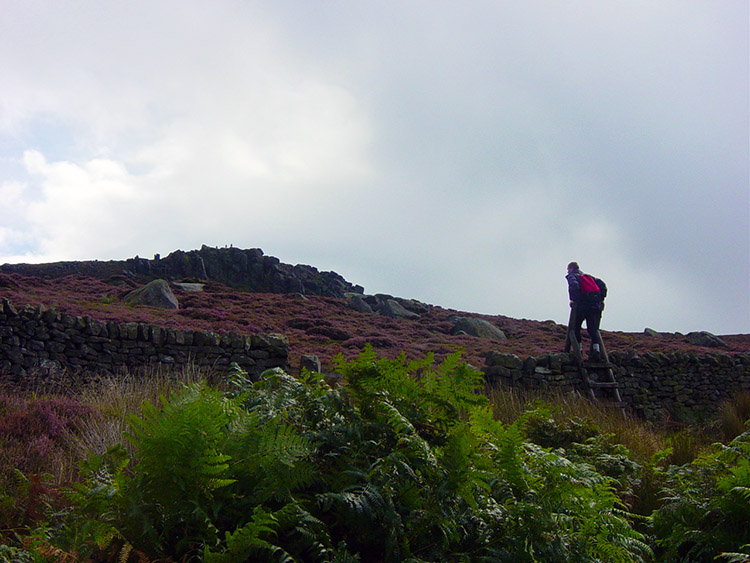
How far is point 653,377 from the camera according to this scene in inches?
486

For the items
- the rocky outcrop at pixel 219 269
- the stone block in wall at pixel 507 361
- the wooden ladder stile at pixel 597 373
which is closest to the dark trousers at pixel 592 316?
the wooden ladder stile at pixel 597 373

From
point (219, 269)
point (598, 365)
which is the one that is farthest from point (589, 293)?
point (219, 269)

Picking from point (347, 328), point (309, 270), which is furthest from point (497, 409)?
point (309, 270)

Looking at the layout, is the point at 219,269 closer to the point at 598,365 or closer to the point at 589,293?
the point at 589,293

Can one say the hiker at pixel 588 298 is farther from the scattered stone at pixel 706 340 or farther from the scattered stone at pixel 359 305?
the scattered stone at pixel 359 305

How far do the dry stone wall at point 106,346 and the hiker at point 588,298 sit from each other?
6278 mm

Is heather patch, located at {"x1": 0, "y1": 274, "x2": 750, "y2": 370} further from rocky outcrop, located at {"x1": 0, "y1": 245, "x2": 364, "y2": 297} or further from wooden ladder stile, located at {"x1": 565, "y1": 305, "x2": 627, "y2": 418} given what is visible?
rocky outcrop, located at {"x1": 0, "y1": 245, "x2": 364, "y2": 297}

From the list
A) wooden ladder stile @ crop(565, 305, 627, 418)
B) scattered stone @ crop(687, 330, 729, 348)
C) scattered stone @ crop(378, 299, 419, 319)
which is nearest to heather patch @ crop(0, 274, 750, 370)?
scattered stone @ crop(378, 299, 419, 319)

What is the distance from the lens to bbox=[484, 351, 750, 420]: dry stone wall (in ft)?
34.5

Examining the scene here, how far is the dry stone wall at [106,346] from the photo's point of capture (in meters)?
9.53

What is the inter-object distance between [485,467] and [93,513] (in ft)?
4.67

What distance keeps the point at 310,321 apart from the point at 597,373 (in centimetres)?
1352

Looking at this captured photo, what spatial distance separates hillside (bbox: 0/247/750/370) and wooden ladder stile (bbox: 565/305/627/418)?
3389 mm

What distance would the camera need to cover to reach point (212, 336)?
407 inches
